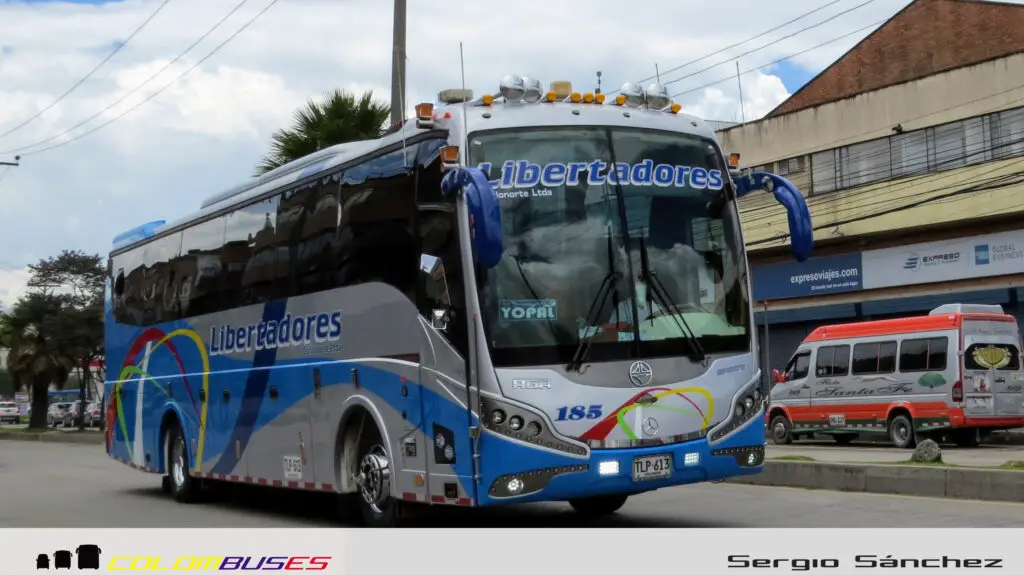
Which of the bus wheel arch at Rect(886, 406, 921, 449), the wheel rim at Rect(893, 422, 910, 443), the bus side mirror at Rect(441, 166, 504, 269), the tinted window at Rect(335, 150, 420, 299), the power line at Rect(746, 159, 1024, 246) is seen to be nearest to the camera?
the bus side mirror at Rect(441, 166, 504, 269)

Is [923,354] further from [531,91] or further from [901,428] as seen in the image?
[531,91]

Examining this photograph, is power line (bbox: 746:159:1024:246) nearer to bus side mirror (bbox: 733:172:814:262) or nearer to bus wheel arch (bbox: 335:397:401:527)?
bus side mirror (bbox: 733:172:814:262)

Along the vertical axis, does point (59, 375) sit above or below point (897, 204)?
below

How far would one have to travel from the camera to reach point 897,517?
11.9 metres

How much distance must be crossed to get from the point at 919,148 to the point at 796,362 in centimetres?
822

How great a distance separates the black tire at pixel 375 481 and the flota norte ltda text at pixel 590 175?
2.71 meters

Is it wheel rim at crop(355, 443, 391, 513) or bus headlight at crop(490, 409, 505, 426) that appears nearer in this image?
bus headlight at crop(490, 409, 505, 426)

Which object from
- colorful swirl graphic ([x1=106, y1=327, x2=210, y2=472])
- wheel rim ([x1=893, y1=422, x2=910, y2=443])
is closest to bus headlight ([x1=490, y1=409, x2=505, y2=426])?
colorful swirl graphic ([x1=106, y1=327, x2=210, y2=472])

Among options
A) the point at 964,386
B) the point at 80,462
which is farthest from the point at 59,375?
the point at 964,386

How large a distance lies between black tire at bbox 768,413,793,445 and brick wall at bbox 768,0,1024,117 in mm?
10158

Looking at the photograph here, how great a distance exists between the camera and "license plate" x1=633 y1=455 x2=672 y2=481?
32.4 ft

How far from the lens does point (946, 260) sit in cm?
3038

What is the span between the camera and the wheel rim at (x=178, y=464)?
1653 centimetres

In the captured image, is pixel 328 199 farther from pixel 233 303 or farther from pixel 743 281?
pixel 743 281
